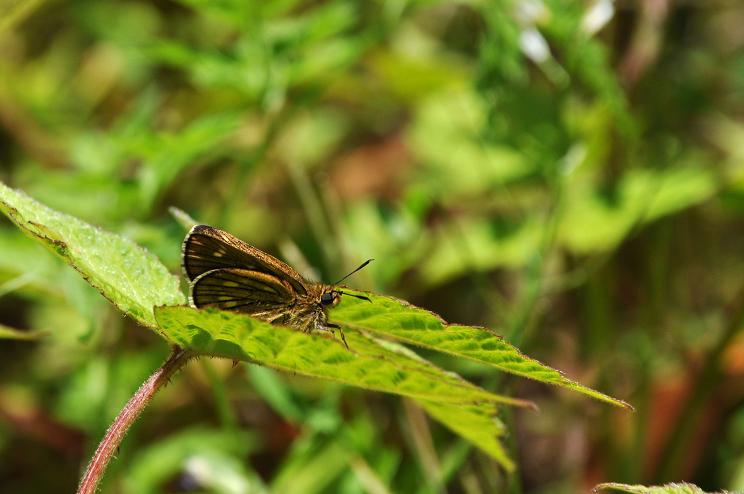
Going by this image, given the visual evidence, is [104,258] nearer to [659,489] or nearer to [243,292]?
[243,292]

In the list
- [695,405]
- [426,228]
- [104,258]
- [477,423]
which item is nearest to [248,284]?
[104,258]

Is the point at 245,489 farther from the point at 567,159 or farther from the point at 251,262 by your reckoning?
the point at 567,159

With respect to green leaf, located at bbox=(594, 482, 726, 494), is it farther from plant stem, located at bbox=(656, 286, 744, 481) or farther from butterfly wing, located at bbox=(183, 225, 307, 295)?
plant stem, located at bbox=(656, 286, 744, 481)

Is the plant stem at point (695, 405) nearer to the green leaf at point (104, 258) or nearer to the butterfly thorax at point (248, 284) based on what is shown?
the butterfly thorax at point (248, 284)

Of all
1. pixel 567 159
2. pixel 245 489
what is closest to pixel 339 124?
pixel 567 159

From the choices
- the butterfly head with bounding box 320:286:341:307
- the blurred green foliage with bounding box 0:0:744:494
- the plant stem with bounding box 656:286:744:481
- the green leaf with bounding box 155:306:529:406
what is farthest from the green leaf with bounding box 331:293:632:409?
the plant stem with bounding box 656:286:744:481

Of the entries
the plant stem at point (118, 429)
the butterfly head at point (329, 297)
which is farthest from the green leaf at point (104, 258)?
the butterfly head at point (329, 297)
